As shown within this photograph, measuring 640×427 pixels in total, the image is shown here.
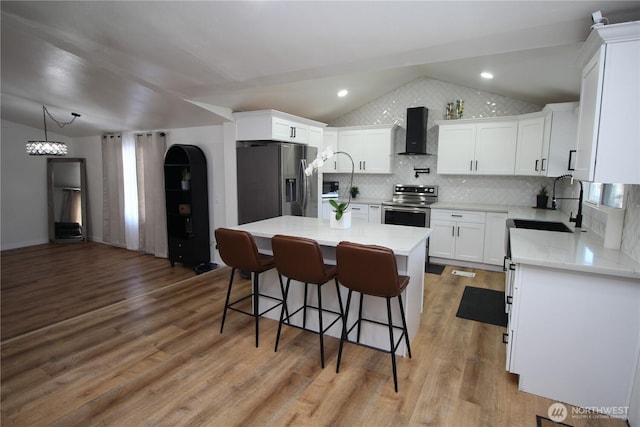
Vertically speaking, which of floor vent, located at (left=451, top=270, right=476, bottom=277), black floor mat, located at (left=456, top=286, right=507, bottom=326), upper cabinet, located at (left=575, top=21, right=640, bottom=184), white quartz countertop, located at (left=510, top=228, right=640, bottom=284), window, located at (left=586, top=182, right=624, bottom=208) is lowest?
black floor mat, located at (left=456, top=286, right=507, bottom=326)

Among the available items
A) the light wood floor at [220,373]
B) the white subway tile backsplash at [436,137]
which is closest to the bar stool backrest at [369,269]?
the light wood floor at [220,373]

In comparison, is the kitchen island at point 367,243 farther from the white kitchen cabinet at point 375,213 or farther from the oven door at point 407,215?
the white kitchen cabinet at point 375,213

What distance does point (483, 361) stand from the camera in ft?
8.32

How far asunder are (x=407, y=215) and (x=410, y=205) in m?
0.16

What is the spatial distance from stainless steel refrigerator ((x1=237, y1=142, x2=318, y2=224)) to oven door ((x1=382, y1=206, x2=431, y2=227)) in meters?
1.41

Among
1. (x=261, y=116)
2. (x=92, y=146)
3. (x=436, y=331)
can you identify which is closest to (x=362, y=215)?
(x=261, y=116)

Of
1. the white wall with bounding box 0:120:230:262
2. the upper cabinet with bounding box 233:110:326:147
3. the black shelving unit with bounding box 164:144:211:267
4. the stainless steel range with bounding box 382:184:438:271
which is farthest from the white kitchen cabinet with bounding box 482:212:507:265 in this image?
the black shelving unit with bounding box 164:144:211:267

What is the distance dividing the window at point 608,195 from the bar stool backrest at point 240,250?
8.52 ft

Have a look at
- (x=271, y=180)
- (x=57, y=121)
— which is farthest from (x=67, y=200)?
(x=271, y=180)

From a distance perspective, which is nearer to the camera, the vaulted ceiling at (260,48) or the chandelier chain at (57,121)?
the vaulted ceiling at (260,48)

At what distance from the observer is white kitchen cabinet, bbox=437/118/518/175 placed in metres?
4.65

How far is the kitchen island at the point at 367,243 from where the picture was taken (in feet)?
8.28

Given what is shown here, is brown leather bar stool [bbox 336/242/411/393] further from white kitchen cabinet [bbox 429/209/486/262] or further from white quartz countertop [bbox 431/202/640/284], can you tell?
white kitchen cabinet [bbox 429/209/486/262]

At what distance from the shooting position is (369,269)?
6.93 ft
